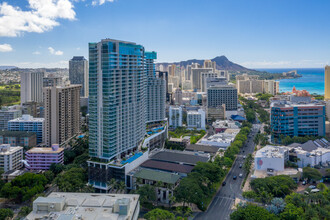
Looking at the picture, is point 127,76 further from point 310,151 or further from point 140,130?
point 310,151

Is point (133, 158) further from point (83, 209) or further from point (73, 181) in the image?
point (83, 209)

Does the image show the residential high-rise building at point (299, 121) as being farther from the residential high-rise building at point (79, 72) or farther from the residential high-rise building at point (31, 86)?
the residential high-rise building at point (79, 72)

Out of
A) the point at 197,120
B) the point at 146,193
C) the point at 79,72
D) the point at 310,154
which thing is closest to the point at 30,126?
the point at 146,193

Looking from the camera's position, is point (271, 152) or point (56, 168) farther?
point (271, 152)

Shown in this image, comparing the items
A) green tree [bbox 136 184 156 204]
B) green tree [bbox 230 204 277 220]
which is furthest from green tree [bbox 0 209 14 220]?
green tree [bbox 230 204 277 220]

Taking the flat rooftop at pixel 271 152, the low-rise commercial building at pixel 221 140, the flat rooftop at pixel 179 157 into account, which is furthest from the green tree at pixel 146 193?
the low-rise commercial building at pixel 221 140

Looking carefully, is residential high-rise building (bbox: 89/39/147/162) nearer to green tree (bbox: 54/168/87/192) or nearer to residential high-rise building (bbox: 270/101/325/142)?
green tree (bbox: 54/168/87/192)
